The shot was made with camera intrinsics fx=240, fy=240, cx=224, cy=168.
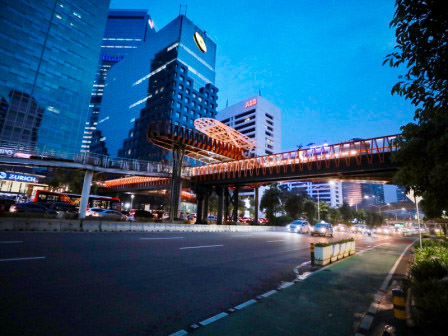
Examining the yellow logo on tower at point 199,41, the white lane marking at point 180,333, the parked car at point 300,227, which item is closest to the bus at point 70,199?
the parked car at point 300,227

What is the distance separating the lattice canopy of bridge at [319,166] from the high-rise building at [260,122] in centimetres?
8025

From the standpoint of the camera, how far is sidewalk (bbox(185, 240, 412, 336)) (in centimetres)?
410

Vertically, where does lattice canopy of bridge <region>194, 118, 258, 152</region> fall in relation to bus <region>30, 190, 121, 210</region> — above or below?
above

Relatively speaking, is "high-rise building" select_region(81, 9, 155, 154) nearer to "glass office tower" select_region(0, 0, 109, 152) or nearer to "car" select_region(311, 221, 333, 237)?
"glass office tower" select_region(0, 0, 109, 152)

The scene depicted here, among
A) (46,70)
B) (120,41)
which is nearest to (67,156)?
(46,70)

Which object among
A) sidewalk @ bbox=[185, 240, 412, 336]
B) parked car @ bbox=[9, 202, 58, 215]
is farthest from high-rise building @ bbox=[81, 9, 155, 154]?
sidewalk @ bbox=[185, 240, 412, 336]

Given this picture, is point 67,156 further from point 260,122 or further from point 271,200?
point 260,122

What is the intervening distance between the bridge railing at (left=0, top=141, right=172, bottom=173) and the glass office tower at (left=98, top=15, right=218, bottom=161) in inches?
1956

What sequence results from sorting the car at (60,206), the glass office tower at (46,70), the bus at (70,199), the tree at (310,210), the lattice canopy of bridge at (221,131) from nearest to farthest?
1. the car at (60,206)
2. the bus at (70,199)
3. the lattice canopy of bridge at (221,131)
4. the tree at (310,210)
5. the glass office tower at (46,70)

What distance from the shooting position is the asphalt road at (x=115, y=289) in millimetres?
3896

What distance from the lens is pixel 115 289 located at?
5.55m

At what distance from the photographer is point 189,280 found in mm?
6758

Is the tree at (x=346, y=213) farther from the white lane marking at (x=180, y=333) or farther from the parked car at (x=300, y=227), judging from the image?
the white lane marking at (x=180, y=333)

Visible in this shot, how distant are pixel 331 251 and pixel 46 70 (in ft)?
292
